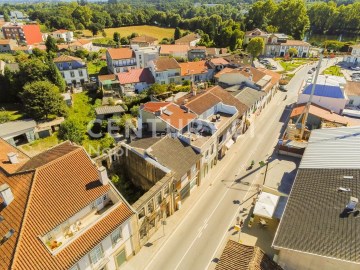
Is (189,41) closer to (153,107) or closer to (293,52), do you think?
(293,52)

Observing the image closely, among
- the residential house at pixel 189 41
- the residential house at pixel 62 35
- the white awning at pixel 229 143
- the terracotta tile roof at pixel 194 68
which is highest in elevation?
the residential house at pixel 62 35

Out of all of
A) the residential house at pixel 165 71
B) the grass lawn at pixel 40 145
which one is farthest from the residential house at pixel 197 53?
the grass lawn at pixel 40 145

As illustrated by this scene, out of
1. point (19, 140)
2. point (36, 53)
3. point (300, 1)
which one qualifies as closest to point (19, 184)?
point (19, 140)

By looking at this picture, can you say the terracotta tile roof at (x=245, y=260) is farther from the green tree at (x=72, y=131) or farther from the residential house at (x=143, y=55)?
the residential house at (x=143, y=55)

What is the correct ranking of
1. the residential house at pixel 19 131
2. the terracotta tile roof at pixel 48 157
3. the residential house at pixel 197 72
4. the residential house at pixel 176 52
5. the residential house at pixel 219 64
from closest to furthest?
the terracotta tile roof at pixel 48 157 → the residential house at pixel 19 131 → the residential house at pixel 197 72 → the residential house at pixel 219 64 → the residential house at pixel 176 52

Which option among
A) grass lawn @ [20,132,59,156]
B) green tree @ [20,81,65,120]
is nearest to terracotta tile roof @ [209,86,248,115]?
grass lawn @ [20,132,59,156]

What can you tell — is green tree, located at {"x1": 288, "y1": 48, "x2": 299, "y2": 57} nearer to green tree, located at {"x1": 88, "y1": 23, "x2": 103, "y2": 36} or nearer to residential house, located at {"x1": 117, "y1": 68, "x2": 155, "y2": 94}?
residential house, located at {"x1": 117, "y1": 68, "x2": 155, "y2": 94}

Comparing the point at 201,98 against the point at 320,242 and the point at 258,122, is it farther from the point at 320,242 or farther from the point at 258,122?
the point at 320,242

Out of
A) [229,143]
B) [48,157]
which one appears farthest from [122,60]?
[48,157]
